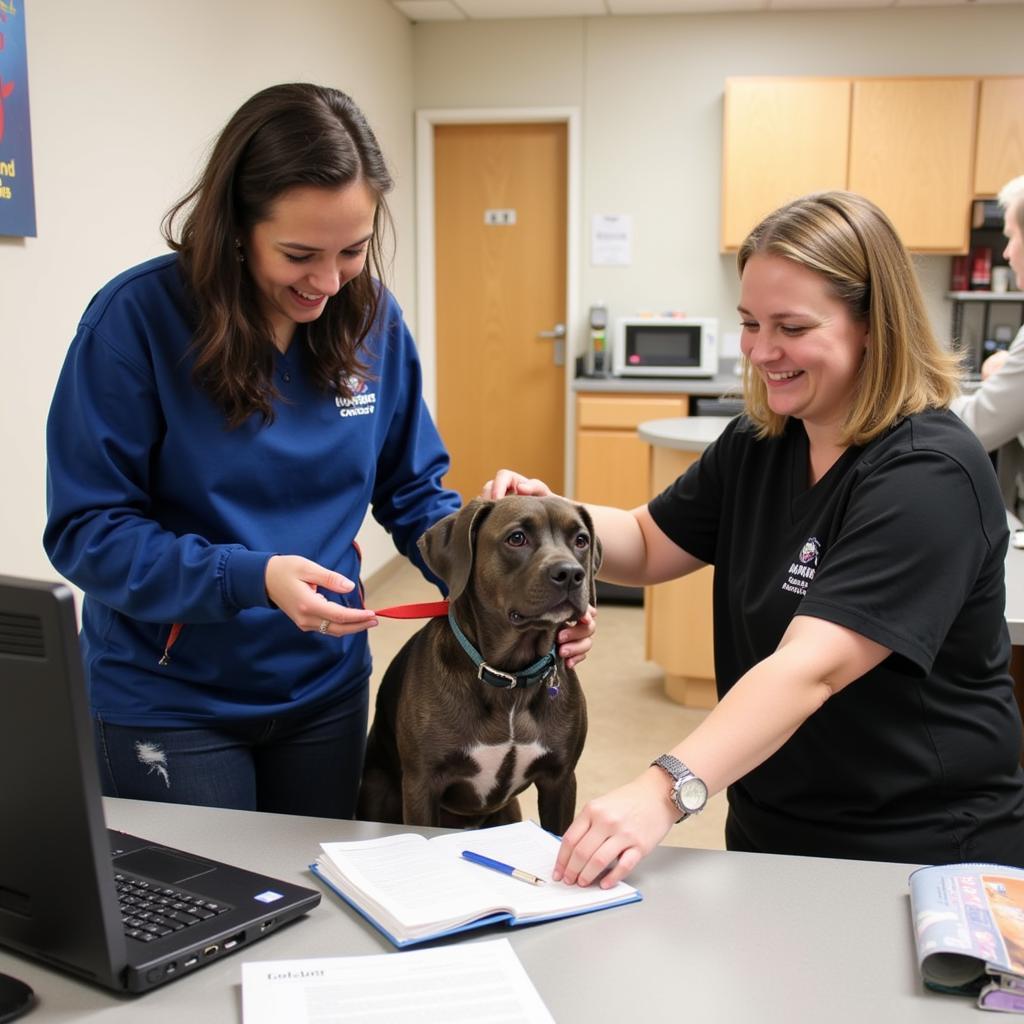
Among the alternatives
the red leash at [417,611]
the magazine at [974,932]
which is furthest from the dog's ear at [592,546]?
the magazine at [974,932]

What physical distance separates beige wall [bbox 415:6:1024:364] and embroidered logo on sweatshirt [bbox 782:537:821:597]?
4.91 metres

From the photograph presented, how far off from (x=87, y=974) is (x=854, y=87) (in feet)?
18.3

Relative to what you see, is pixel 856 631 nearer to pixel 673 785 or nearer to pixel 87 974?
pixel 673 785

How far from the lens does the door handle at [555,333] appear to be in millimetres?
6406

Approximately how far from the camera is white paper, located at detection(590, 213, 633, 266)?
622 centimetres

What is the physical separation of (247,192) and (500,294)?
509cm

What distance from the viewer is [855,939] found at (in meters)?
1.09

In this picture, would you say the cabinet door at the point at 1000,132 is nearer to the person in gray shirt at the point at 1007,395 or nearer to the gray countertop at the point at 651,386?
the gray countertop at the point at 651,386

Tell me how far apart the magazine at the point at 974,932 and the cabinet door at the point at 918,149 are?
196 inches

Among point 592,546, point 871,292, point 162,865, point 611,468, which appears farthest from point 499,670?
point 611,468

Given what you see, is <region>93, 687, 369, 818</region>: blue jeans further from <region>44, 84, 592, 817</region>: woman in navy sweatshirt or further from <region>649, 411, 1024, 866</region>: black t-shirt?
<region>649, 411, 1024, 866</region>: black t-shirt

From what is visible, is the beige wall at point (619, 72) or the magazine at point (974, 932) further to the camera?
the beige wall at point (619, 72)

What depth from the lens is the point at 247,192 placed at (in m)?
1.47

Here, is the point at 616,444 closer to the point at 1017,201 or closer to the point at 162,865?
the point at 1017,201
